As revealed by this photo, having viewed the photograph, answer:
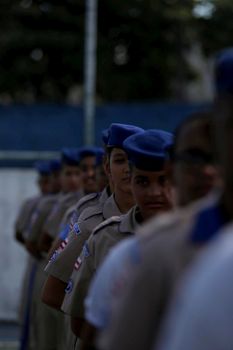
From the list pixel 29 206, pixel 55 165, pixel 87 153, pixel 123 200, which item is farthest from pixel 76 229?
pixel 29 206

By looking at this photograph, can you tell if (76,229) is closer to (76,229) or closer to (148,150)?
(76,229)

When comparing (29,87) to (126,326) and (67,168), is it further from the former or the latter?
(126,326)

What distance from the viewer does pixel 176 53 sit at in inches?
1280

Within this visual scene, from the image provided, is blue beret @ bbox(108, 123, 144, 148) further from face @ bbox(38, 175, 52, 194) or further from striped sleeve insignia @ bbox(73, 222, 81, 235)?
face @ bbox(38, 175, 52, 194)

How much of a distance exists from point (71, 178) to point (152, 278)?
1013 cm

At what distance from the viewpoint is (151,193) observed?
558 centimetres

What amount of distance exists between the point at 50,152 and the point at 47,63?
472 inches

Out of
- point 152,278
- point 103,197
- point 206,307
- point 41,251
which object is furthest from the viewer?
point 41,251

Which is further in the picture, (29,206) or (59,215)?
(29,206)

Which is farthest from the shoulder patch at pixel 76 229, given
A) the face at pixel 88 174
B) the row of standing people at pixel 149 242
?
the face at pixel 88 174

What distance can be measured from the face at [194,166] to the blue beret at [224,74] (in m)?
0.54

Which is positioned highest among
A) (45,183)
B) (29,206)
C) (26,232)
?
(45,183)

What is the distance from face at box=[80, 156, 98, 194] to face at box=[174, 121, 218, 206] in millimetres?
6170

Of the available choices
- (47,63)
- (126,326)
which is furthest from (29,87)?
(126,326)
